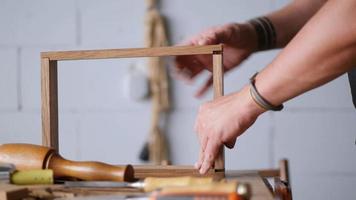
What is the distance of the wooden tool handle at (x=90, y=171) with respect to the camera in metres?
0.51

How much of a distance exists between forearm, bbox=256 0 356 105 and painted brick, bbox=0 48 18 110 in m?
1.02

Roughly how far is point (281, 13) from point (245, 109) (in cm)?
44

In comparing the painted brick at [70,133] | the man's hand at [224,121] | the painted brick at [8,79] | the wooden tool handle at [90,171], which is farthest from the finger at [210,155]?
the painted brick at [8,79]

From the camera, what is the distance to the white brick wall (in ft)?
4.13

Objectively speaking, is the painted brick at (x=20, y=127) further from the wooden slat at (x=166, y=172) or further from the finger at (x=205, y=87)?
the wooden slat at (x=166, y=172)

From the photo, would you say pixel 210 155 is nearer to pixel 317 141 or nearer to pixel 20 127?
pixel 317 141

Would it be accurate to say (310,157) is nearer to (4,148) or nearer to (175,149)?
(175,149)

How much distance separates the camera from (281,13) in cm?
93

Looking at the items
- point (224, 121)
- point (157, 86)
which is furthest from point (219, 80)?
point (157, 86)

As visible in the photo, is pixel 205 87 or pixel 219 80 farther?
pixel 205 87

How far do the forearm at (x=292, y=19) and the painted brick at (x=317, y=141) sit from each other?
0.41 meters

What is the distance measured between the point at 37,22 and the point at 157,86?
0.45 metres

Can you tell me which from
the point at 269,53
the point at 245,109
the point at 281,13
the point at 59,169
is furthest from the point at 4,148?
the point at 269,53

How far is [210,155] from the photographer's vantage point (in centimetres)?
59
